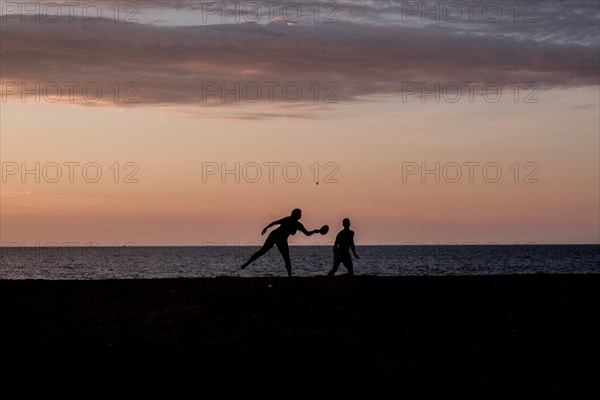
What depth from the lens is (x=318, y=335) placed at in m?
18.2

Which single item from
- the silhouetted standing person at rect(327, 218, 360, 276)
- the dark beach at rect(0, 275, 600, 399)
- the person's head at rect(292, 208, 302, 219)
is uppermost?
the person's head at rect(292, 208, 302, 219)

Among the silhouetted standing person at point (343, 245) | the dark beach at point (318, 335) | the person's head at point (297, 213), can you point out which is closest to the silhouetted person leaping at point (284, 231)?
the person's head at point (297, 213)

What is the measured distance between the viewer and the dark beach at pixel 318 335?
642 inches

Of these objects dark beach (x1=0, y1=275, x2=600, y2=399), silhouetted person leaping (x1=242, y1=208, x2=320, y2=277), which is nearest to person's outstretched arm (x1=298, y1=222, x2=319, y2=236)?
silhouetted person leaping (x1=242, y1=208, x2=320, y2=277)

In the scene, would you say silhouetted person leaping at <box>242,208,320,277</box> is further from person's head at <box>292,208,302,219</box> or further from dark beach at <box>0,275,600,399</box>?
dark beach at <box>0,275,600,399</box>

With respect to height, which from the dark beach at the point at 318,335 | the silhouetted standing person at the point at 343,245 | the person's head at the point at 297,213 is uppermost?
the person's head at the point at 297,213

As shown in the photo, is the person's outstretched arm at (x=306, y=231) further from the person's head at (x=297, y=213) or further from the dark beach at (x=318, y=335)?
the dark beach at (x=318, y=335)

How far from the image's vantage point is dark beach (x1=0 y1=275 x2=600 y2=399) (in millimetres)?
16297

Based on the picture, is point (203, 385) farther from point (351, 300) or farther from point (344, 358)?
point (351, 300)

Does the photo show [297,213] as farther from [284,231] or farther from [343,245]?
[343,245]

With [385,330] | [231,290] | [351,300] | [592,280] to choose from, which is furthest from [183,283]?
[592,280]

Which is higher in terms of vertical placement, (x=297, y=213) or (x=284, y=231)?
(x=297, y=213)

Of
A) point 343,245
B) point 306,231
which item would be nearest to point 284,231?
point 306,231

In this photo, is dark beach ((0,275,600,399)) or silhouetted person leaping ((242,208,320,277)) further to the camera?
silhouetted person leaping ((242,208,320,277))
